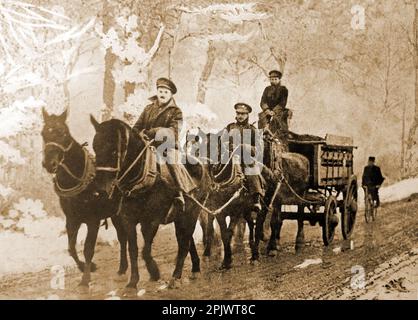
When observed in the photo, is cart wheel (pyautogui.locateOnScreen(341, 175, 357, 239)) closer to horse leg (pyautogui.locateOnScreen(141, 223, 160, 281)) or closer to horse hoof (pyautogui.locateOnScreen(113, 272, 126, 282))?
horse leg (pyautogui.locateOnScreen(141, 223, 160, 281))

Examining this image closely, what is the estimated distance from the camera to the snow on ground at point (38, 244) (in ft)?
16.5

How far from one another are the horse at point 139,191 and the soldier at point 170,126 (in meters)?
0.09

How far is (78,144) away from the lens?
4797 mm

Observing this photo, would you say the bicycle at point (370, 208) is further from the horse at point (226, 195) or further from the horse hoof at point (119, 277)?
the horse hoof at point (119, 277)

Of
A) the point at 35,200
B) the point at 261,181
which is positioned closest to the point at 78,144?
the point at 35,200

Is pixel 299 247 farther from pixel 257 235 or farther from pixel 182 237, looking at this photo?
pixel 182 237

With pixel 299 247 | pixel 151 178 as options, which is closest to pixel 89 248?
pixel 151 178

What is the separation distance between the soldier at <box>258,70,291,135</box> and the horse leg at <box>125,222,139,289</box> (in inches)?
71.3

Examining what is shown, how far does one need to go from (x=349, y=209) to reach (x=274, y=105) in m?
1.59

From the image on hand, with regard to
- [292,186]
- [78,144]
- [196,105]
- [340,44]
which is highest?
[340,44]

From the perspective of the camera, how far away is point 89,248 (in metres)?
4.93

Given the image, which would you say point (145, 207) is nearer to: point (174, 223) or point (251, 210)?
point (174, 223)

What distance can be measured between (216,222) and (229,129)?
1.00 m

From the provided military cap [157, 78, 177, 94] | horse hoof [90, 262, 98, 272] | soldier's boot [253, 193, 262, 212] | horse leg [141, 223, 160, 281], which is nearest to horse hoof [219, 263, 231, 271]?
soldier's boot [253, 193, 262, 212]
